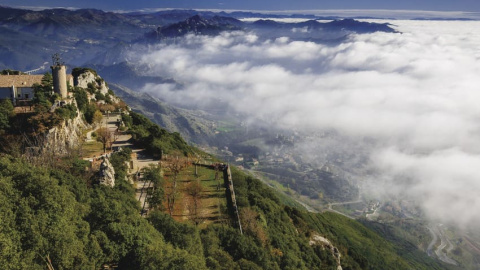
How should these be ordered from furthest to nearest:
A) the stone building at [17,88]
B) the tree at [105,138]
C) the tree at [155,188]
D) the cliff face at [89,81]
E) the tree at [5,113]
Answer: the cliff face at [89,81]
the stone building at [17,88]
the tree at [105,138]
the tree at [5,113]
the tree at [155,188]

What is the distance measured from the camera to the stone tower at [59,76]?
4881 centimetres

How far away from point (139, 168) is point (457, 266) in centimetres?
13796

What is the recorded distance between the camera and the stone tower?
4881 centimetres

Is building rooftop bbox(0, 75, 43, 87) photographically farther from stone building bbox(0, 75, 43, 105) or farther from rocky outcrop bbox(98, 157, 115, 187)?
rocky outcrop bbox(98, 157, 115, 187)

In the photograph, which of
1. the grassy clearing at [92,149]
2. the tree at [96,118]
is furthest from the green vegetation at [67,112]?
the tree at [96,118]

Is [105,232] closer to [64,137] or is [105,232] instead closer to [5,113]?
[64,137]

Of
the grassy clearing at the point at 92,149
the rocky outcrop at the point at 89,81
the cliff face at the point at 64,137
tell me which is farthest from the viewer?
the rocky outcrop at the point at 89,81

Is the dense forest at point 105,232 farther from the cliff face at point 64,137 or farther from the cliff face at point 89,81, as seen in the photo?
the cliff face at point 89,81

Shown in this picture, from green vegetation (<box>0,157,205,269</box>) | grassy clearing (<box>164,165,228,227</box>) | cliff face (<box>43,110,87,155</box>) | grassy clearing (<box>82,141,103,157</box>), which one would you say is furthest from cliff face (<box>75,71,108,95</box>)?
green vegetation (<box>0,157,205,269</box>)

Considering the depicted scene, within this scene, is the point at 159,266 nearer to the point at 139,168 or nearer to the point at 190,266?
the point at 190,266

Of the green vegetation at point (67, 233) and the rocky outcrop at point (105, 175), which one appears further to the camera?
the rocky outcrop at point (105, 175)

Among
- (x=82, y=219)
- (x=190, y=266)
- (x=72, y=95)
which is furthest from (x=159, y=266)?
(x=72, y=95)

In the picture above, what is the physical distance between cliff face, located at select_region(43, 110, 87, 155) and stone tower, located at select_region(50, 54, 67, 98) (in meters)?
4.11

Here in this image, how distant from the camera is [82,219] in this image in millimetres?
24281
